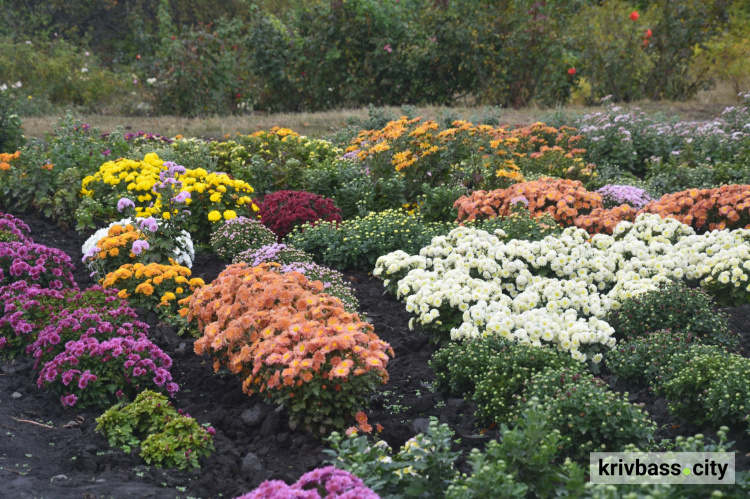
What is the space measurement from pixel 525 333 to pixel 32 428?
2.86m

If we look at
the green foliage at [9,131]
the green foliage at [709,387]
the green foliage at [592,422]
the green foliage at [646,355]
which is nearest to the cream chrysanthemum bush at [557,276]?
the green foliage at [646,355]

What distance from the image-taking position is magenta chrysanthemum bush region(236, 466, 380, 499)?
2.50 m

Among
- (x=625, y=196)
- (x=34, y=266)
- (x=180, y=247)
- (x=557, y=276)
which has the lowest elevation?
(x=34, y=266)

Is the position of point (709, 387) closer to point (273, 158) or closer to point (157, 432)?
point (157, 432)

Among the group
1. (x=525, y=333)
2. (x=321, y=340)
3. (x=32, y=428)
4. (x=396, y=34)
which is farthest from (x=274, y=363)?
(x=396, y=34)

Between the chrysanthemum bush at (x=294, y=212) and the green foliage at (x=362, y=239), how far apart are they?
0.81 feet

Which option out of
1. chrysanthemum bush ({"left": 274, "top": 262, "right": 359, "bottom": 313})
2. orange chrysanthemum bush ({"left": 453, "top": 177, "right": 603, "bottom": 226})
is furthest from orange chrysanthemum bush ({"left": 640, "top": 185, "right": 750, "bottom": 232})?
chrysanthemum bush ({"left": 274, "top": 262, "right": 359, "bottom": 313})

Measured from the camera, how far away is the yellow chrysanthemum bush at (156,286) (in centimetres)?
512

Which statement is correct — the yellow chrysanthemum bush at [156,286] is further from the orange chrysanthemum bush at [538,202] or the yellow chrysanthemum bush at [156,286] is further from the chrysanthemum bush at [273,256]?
the orange chrysanthemum bush at [538,202]

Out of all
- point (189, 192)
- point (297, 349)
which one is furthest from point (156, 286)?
point (297, 349)

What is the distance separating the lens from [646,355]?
4.17 metres

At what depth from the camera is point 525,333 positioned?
4367 millimetres

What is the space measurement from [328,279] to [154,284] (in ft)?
4.28

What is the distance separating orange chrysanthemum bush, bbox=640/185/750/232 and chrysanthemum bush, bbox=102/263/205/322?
419cm
